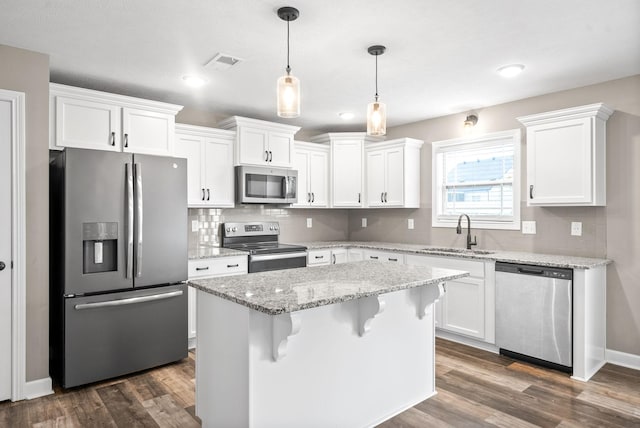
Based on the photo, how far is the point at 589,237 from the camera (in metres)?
3.54

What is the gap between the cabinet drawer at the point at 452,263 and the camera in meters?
3.70

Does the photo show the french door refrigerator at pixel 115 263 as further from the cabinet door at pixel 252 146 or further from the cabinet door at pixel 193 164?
the cabinet door at pixel 252 146

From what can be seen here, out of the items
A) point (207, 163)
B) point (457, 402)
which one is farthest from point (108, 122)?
point (457, 402)

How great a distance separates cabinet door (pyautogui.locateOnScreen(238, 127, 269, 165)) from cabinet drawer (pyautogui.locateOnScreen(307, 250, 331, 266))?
3.71 feet

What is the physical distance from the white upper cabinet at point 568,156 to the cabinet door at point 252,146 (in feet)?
8.20

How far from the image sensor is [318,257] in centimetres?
466

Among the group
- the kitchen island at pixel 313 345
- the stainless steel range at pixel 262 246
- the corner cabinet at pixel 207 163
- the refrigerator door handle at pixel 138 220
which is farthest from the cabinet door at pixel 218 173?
the kitchen island at pixel 313 345

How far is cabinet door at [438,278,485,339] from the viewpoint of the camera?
3.71 metres

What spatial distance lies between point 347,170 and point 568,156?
2.42 meters

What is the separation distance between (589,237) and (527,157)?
86 centimetres

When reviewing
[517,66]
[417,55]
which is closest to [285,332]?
[417,55]

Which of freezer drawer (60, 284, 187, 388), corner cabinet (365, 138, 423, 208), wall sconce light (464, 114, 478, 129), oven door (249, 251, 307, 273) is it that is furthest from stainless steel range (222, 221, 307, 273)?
wall sconce light (464, 114, 478, 129)

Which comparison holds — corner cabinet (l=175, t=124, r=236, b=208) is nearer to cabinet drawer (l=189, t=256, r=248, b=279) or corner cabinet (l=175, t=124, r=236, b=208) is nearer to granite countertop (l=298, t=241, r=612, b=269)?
cabinet drawer (l=189, t=256, r=248, b=279)

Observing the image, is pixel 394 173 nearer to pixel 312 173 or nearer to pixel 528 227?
pixel 312 173
